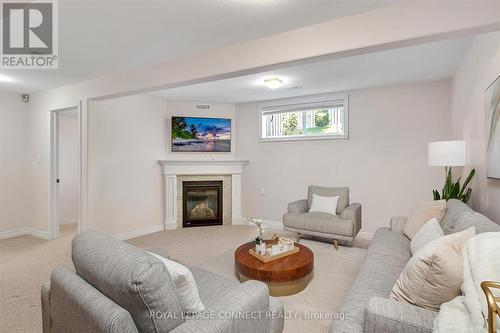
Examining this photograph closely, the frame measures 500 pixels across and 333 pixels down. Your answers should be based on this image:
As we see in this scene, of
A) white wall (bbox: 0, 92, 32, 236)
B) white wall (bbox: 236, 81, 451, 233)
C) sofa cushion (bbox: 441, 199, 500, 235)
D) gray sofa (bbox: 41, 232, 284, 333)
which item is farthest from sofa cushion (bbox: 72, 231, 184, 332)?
white wall (bbox: 0, 92, 32, 236)

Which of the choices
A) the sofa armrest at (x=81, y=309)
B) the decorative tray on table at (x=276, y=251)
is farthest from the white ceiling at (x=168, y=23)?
the decorative tray on table at (x=276, y=251)

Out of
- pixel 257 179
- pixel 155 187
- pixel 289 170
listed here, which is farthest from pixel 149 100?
pixel 289 170

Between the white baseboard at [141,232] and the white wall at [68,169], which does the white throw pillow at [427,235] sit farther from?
the white wall at [68,169]

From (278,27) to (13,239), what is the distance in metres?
5.23

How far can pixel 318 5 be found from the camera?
6.44 feet

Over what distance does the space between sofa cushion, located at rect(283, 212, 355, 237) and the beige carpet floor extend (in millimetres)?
285

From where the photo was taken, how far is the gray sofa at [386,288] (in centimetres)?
121

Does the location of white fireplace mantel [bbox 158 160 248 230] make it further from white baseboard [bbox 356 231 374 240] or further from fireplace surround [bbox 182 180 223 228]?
white baseboard [bbox 356 231 374 240]

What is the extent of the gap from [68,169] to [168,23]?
469cm

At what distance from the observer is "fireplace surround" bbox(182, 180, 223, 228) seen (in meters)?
5.28

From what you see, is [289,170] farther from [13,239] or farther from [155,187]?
[13,239]

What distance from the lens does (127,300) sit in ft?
3.52

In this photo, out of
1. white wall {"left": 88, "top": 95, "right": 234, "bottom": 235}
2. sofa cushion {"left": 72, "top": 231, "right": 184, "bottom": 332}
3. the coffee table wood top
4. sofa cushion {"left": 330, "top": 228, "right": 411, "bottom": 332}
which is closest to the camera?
sofa cushion {"left": 72, "top": 231, "right": 184, "bottom": 332}

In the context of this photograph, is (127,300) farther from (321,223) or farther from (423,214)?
(321,223)
